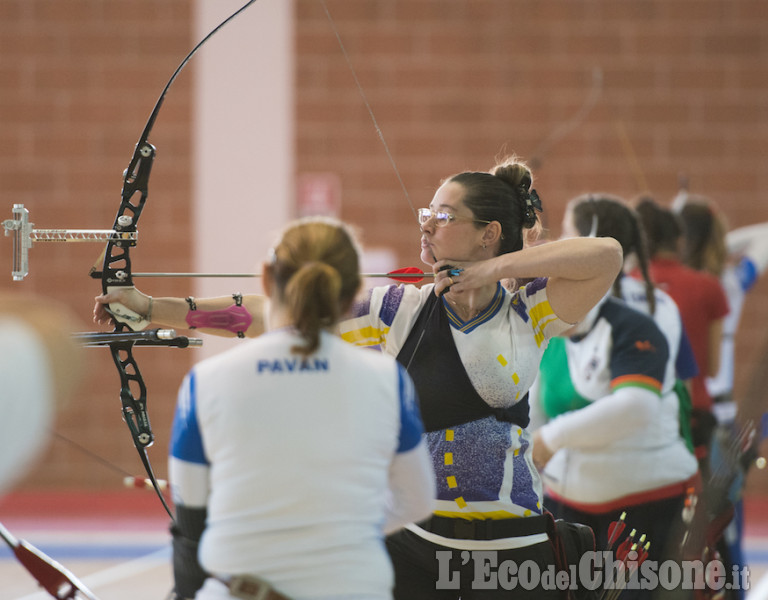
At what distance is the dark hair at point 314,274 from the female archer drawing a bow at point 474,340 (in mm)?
287

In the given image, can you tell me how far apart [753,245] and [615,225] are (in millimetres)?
1484

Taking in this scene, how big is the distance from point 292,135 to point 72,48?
123 centimetres

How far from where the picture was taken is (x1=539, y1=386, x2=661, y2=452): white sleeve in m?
2.13

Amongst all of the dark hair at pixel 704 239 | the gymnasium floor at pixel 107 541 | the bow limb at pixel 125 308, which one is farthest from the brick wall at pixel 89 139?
the bow limb at pixel 125 308

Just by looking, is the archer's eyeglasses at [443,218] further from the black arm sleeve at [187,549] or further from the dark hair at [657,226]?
the dark hair at [657,226]

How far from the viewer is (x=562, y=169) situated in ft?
16.5

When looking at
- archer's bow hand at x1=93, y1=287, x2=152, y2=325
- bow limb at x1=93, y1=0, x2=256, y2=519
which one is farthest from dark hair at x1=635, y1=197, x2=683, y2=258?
archer's bow hand at x1=93, y1=287, x2=152, y2=325

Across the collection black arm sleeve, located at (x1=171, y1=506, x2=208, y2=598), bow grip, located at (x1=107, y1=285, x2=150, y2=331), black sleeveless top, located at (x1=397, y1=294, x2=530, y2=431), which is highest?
bow grip, located at (x1=107, y1=285, x2=150, y2=331)

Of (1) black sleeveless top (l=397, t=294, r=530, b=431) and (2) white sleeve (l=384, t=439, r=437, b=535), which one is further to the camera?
(1) black sleeveless top (l=397, t=294, r=530, b=431)

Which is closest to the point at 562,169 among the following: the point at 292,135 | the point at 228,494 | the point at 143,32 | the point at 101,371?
the point at 292,135

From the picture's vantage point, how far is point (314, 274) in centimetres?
121

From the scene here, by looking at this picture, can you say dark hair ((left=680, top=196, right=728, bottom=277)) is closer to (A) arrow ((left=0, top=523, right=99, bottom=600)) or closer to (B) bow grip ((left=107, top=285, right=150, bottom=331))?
(B) bow grip ((left=107, top=285, right=150, bottom=331))

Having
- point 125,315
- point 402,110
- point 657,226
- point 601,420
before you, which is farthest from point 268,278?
point 402,110

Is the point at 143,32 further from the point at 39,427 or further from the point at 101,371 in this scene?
the point at 39,427
